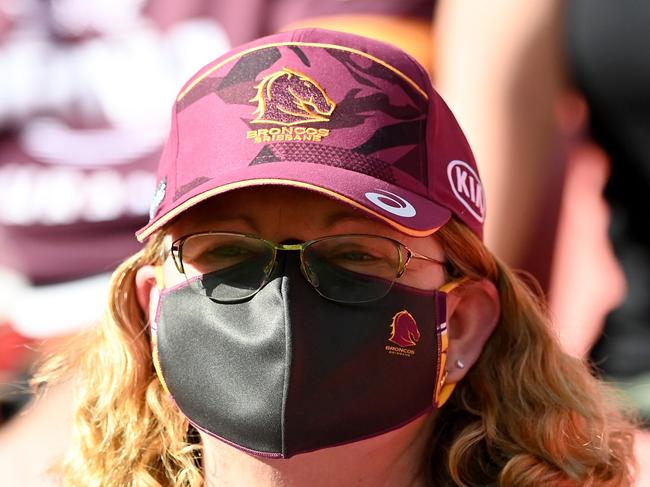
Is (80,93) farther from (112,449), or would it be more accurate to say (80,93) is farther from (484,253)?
(484,253)

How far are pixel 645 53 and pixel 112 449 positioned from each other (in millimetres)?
1729

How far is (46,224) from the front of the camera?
10.7 feet

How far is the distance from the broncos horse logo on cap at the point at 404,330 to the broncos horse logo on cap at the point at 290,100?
0.36 metres

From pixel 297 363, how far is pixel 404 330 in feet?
0.70

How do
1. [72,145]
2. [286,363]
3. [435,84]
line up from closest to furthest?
A: [286,363], [435,84], [72,145]

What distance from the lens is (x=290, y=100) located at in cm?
173

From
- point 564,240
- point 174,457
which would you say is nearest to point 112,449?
point 174,457

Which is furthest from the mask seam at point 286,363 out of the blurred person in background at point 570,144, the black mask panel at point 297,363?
the blurred person in background at point 570,144

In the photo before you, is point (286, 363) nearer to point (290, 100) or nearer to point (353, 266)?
point (353, 266)

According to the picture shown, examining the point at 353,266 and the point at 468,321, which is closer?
the point at 353,266

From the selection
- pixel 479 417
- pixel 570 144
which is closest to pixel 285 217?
pixel 479 417

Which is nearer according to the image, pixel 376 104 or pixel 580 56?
pixel 376 104

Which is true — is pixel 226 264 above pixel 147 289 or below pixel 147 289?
above

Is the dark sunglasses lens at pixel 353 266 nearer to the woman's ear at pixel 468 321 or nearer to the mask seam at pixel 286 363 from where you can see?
the mask seam at pixel 286 363
